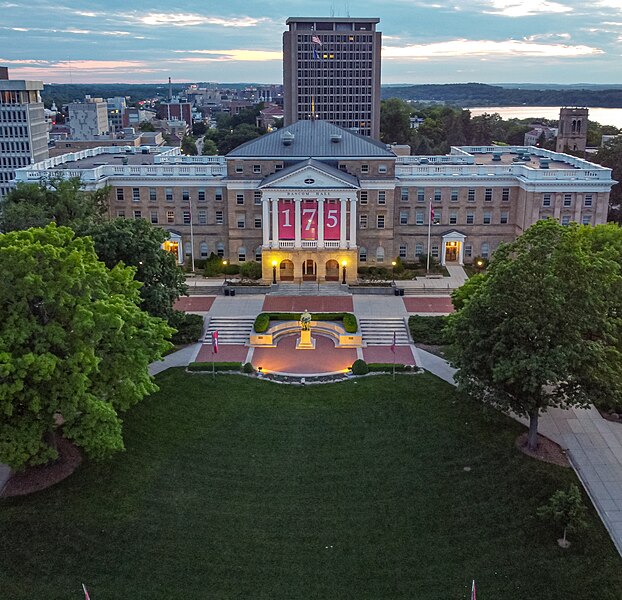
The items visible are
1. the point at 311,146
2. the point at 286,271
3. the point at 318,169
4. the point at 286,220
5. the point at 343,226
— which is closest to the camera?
the point at 318,169

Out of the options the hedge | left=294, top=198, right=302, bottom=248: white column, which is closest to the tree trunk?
the hedge

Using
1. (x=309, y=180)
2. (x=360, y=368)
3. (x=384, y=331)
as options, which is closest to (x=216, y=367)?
(x=360, y=368)

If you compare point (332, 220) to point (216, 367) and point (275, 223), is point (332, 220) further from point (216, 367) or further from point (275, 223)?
point (216, 367)

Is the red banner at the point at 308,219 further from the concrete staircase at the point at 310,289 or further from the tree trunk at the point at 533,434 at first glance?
the tree trunk at the point at 533,434

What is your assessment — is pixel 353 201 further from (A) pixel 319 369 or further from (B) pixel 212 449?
(B) pixel 212 449

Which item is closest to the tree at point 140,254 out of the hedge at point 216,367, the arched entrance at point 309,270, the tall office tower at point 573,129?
the hedge at point 216,367

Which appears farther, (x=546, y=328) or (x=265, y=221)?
(x=265, y=221)

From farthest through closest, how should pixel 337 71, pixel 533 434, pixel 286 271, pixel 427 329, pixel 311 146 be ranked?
pixel 337 71 < pixel 311 146 < pixel 286 271 < pixel 427 329 < pixel 533 434
